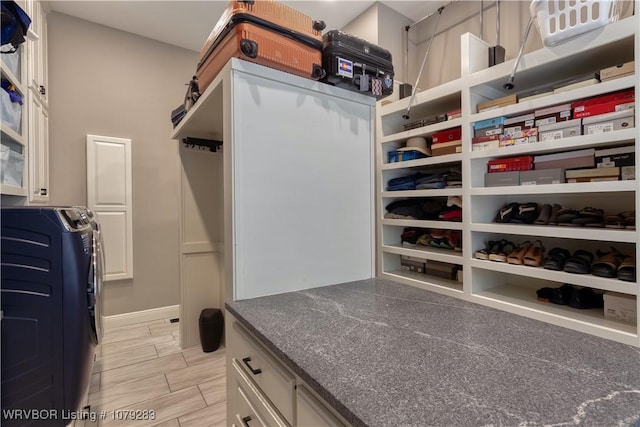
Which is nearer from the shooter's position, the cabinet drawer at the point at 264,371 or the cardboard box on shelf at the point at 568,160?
the cabinet drawer at the point at 264,371

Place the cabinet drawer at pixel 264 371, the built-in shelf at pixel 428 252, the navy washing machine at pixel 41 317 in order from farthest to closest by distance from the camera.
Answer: the built-in shelf at pixel 428 252, the navy washing machine at pixel 41 317, the cabinet drawer at pixel 264 371

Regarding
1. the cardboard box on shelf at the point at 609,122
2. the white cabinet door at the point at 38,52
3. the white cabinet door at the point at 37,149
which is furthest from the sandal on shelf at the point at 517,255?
the white cabinet door at the point at 38,52

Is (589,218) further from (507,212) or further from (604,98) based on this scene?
(604,98)

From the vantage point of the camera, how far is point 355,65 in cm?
136

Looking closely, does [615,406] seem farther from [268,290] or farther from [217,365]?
[217,365]

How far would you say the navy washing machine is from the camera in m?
0.93

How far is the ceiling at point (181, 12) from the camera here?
2504 mm

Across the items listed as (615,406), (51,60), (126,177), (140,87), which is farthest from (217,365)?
(51,60)

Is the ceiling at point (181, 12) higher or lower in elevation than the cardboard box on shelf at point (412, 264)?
higher

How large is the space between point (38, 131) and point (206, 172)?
1.18 m

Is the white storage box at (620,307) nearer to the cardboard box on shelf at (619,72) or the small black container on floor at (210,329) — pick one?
the cardboard box on shelf at (619,72)

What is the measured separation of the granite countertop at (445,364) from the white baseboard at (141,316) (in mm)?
2644

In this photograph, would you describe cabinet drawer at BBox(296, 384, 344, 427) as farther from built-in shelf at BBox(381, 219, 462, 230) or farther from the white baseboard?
the white baseboard

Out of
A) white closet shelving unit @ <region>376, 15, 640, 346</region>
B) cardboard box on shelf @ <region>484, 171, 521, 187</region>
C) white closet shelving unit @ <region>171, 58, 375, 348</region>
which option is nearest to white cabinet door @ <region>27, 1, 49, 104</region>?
white closet shelving unit @ <region>171, 58, 375, 348</region>
